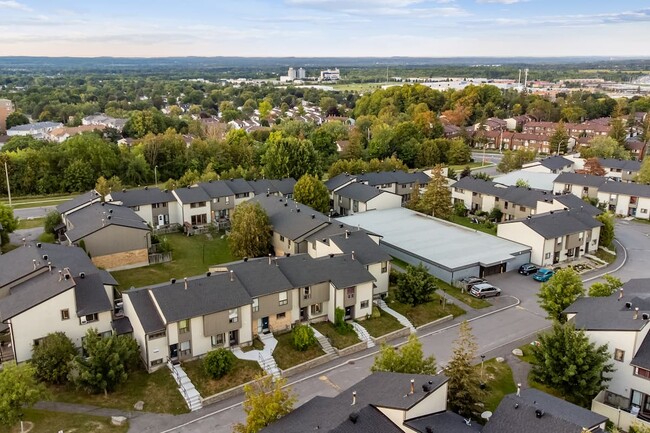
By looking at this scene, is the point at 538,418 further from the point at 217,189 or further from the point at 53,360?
the point at 217,189

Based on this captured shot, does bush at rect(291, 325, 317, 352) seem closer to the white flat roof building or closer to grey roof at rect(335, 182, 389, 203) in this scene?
the white flat roof building

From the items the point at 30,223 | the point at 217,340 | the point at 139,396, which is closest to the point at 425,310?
the point at 217,340

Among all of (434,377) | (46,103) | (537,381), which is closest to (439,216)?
(537,381)

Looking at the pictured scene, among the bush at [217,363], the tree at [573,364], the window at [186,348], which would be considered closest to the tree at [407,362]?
the tree at [573,364]

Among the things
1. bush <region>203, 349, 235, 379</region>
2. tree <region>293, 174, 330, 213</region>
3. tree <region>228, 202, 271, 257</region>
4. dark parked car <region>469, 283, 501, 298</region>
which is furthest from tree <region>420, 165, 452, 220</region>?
bush <region>203, 349, 235, 379</region>

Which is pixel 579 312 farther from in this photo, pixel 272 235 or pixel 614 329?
pixel 272 235

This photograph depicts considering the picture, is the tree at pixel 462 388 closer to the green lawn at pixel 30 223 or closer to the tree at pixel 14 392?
the tree at pixel 14 392
